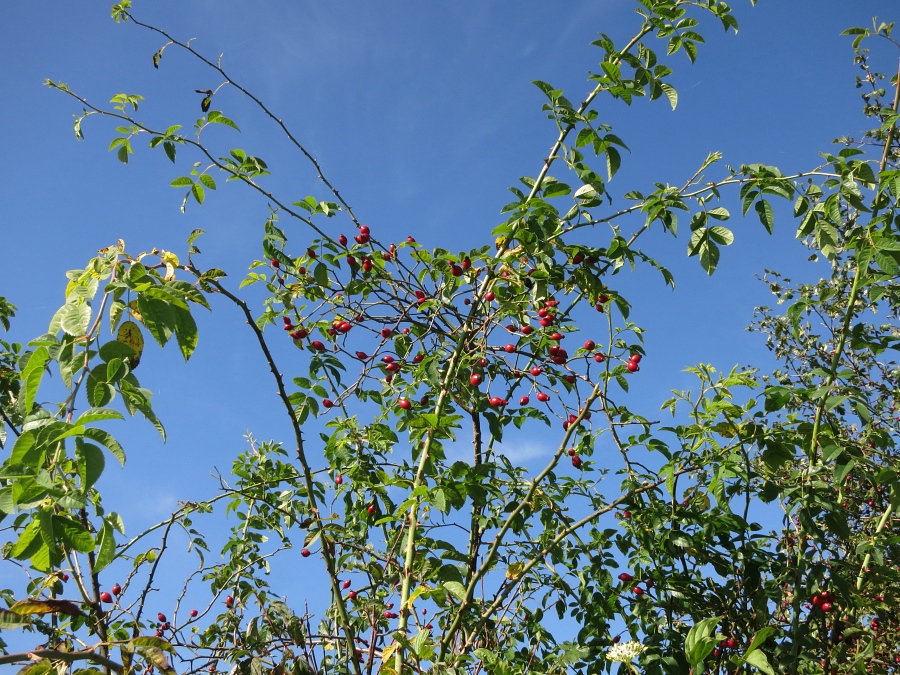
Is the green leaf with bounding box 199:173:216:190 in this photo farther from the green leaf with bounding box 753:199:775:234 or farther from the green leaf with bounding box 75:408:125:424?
the green leaf with bounding box 753:199:775:234

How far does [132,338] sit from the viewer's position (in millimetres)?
1542

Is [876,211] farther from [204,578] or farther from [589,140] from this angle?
[204,578]

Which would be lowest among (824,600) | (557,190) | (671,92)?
(824,600)

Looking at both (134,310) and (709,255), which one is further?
(709,255)

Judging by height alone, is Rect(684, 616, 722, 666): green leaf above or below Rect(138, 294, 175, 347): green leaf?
below

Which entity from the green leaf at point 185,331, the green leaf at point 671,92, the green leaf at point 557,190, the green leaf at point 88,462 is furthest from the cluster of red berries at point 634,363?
the green leaf at point 88,462

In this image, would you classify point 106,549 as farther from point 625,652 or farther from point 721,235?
point 721,235

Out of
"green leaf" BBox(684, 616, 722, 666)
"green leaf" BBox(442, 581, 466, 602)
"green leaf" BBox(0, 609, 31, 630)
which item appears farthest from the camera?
"green leaf" BBox(442, 581, 466, 602)

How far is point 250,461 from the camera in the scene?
404cm

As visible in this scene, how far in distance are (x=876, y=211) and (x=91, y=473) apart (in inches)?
111

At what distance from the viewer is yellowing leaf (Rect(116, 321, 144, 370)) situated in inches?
60.2

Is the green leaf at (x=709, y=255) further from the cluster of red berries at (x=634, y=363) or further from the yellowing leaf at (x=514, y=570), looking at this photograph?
the yellowing leaf at (x=514, y=570)

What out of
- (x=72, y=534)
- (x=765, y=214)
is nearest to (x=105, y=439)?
(x=72, y=534)

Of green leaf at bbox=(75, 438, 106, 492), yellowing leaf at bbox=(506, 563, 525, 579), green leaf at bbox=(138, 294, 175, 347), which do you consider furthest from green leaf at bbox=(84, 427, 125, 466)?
yellowing leaf at bbox=(506, 563, 525, 579)
